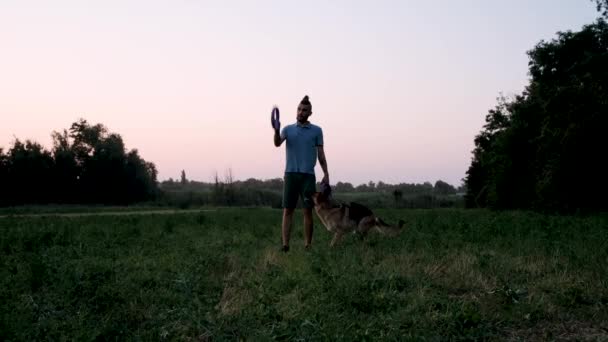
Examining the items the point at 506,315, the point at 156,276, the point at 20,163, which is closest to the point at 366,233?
the point at 156,276

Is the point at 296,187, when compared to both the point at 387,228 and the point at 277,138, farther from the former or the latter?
the point at 387,228

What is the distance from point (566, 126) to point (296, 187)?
22350 millimetres

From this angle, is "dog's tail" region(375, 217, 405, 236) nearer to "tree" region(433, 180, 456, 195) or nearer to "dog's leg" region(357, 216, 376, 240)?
"dog's leg" region(357, 216, 376, 240)

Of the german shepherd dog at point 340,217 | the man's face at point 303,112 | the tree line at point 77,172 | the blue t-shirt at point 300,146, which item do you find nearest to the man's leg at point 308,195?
the blue t-shirt at point 300,146

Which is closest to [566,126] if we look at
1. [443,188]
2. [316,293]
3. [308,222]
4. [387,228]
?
[387,228]

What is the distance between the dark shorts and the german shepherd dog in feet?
1.30

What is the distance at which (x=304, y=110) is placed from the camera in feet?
28.1

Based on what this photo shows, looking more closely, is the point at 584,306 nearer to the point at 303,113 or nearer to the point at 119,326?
the point at 119,326

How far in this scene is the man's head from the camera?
8.56 meters

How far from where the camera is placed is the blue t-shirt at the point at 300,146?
336 inches

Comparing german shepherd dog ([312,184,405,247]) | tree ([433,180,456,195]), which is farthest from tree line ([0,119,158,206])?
german shepherd dog ([312,184,405,247])

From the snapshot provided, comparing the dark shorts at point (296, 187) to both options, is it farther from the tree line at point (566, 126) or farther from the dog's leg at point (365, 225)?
the tree line at point (566, 126)

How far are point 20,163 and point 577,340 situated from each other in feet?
170

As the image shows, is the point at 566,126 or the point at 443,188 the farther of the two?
the point at 443,188
